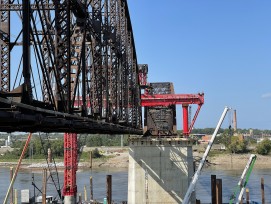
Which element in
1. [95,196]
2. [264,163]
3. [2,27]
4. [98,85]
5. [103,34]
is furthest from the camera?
[264,163]

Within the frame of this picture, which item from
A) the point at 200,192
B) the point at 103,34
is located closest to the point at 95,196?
the point at 200,192

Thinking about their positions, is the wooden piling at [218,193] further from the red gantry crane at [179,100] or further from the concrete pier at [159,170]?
the red gantry crane at [179,100]

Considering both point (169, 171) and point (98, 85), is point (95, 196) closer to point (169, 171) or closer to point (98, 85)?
point (169, 171)

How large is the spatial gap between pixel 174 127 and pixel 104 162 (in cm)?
9953

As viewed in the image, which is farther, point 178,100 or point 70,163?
point 178,100

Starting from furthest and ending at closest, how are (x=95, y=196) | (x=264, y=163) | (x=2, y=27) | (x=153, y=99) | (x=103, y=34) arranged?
(x=264, y=163)
(x=95, y=196)
(x=153, y=99)
(x=103, y=34)
(x=2, y=27)

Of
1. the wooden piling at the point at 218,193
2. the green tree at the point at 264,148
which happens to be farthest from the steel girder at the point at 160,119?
the green tree at the point at 264,148

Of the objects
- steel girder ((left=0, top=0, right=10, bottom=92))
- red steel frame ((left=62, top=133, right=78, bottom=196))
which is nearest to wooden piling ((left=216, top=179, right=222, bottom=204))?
red steel frame ((left=62, top=133, right=78, bottom=196))

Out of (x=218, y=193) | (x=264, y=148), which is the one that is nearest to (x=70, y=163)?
(x=218, y=193)

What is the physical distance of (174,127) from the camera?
5369cm

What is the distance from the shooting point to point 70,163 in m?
44.7

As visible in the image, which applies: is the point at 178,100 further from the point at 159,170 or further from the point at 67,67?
the point at 67,67

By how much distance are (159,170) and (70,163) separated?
10.2 metres

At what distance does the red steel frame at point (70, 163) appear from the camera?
43609 millimetres
